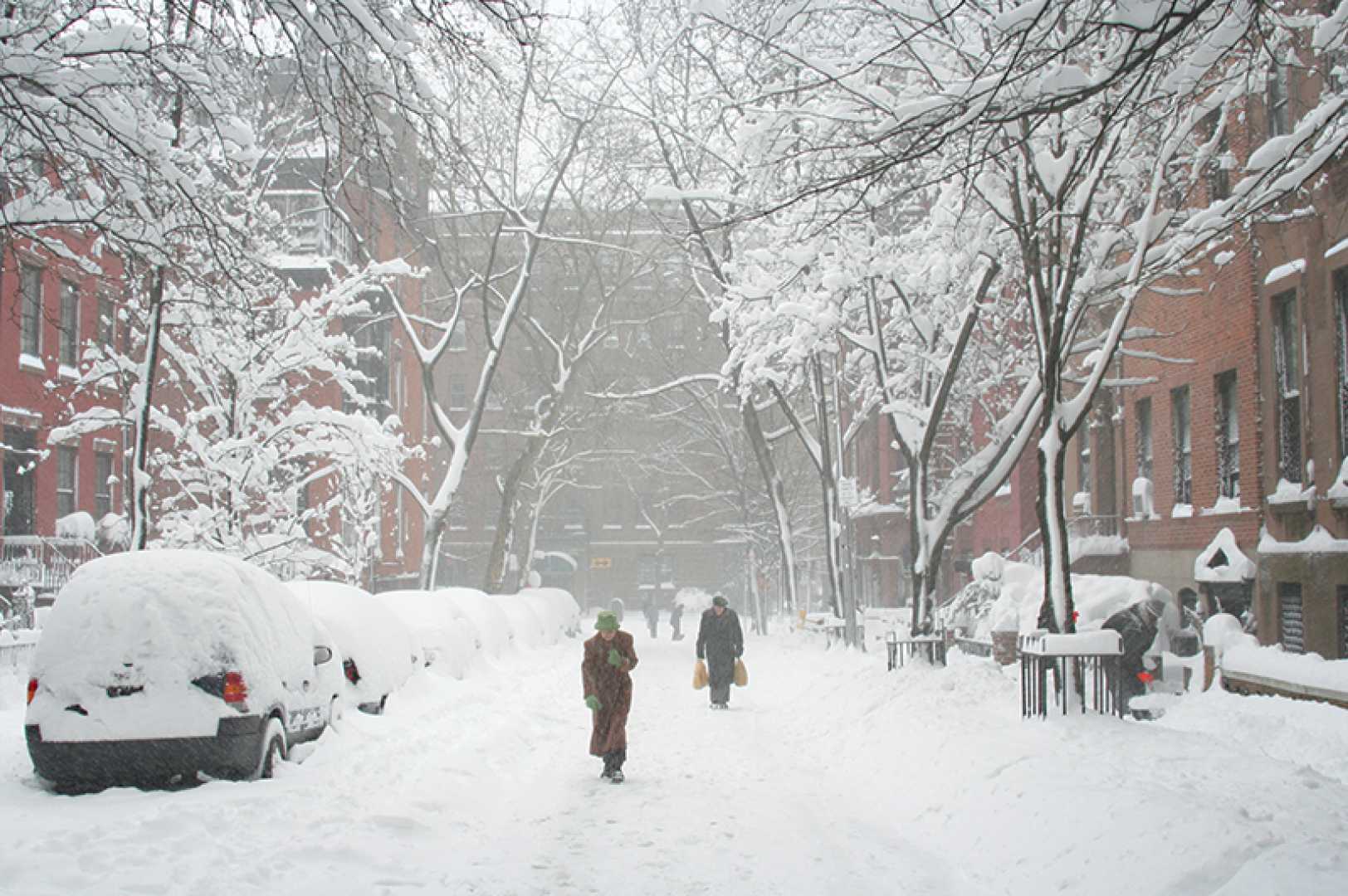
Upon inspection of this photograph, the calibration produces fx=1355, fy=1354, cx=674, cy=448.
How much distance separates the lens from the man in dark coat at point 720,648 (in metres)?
19.8

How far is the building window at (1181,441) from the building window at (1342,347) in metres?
6.36

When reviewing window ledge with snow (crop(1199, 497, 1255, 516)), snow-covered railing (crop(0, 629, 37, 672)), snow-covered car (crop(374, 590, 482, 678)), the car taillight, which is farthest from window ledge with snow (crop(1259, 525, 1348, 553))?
snow-covered railing (crop(0, 629, 37, 672))

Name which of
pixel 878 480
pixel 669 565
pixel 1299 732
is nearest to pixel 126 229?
pixel 1299 732

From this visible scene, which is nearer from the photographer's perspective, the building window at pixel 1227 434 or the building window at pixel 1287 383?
the building window at pixel 1287 383

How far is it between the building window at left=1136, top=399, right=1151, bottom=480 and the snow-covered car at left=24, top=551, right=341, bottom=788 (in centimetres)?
1913

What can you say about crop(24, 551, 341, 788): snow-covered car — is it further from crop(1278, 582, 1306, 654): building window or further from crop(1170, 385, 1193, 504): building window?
crop(1170, 385, 1193, 504): building window

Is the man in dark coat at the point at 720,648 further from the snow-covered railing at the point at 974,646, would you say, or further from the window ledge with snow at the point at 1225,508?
the window ledge with snow at the point at 1225,508

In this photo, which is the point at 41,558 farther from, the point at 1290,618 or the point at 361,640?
the point at 1290,618

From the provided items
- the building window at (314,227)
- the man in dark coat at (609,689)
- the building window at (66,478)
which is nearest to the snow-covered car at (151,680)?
the man in dark coat at (609,689)

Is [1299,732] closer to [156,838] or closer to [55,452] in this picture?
[156,838]

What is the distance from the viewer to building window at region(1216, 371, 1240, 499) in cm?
2144

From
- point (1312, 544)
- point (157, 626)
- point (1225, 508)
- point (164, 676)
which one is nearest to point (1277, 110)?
point (1225, 508)

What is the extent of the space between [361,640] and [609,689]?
378 cm

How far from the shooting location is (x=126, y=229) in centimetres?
978
